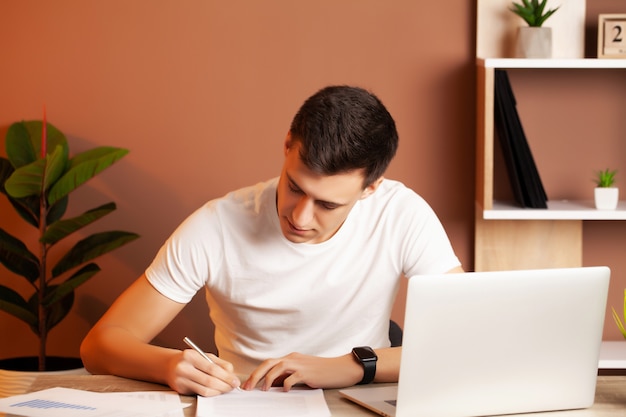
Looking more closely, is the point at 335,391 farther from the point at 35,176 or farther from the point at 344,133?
the point at 35,176

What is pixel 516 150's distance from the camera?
2.79 meters

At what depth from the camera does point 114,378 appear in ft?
5.73

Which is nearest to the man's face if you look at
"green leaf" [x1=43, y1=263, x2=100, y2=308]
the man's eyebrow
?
the man's eyebrow

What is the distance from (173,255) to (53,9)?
1.37 metres

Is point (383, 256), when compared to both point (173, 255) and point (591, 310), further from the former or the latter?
point (591, 310)

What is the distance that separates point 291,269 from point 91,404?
2.15 ft

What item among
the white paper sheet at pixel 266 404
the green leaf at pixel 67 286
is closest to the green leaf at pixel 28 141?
the green leaf at pixel 67 286

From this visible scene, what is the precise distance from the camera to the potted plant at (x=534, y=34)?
9.19ft

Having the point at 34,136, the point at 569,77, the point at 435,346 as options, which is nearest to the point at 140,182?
the point at 34,136

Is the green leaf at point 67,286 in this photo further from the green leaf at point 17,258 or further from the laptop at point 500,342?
the laptop at point 500,342

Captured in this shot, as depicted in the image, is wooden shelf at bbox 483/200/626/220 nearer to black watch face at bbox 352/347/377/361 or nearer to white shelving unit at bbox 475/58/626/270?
white shelving unit at bbox 475/58/626/270

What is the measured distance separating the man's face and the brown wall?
115cm

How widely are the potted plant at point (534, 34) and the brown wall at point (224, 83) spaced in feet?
0.64

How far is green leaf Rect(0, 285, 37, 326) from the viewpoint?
276 centimetres
